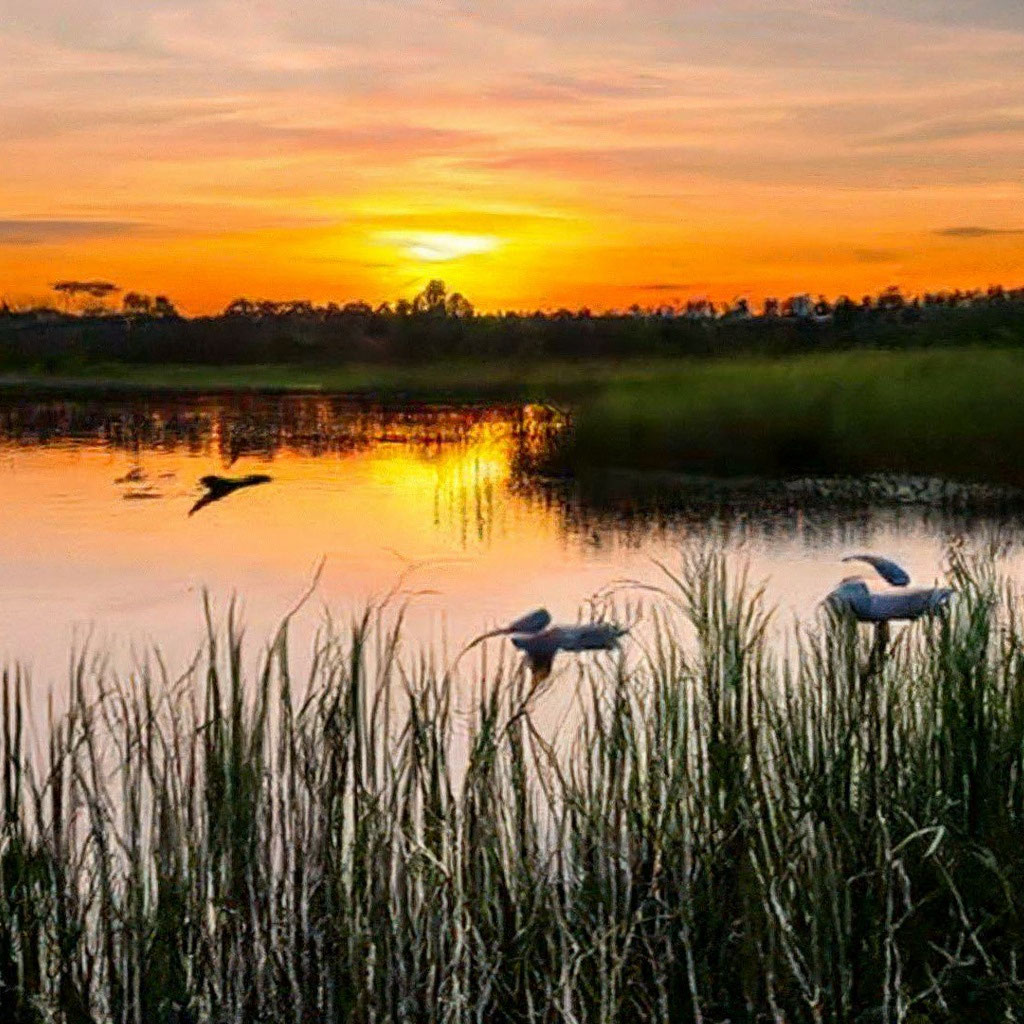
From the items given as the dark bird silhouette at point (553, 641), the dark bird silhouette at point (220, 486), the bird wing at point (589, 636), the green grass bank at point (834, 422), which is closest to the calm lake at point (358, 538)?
the dark bird silhouette at point (220, 486)

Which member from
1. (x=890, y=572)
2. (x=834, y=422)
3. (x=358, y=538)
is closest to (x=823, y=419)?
(x=834, y=422)

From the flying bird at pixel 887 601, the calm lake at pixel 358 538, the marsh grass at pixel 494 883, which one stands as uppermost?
the flying bird at pixel 887 601

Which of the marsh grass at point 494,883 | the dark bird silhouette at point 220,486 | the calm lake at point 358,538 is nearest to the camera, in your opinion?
the marsh grass at point 494,883

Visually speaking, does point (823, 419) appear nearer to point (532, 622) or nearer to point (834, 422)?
point (834, 422)

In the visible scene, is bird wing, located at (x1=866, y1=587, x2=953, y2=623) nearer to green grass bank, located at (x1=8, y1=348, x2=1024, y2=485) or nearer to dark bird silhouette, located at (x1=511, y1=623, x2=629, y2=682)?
dark bird silhouette, located at (x1=511, y1=623, x2=629, y2=682)

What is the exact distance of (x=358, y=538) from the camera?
13688mm

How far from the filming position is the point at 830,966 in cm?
336

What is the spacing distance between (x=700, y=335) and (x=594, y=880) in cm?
2652

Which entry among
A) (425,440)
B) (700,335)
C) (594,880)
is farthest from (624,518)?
(700,335)

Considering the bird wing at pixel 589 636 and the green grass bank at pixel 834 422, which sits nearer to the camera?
the bird wing at pixel 589 636

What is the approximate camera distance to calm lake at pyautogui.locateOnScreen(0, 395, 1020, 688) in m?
10.0

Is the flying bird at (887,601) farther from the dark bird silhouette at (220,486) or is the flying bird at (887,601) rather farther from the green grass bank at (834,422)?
the dark bird silhouette at (220,486)

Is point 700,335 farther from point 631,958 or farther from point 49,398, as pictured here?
point 631,958

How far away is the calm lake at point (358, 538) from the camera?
1002 centimetres
